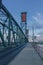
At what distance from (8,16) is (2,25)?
1.77m

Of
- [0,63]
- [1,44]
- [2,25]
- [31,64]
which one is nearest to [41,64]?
[31,64]

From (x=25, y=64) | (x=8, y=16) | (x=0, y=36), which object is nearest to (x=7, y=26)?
(x=8, y=16)

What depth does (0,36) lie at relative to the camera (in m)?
17.8

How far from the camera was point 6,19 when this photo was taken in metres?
21.8

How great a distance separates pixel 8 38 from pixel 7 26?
114 centimetres

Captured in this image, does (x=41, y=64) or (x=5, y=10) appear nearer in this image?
(x=41, y=64)

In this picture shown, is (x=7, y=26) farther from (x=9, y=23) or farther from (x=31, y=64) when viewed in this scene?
(x=31, y=64)

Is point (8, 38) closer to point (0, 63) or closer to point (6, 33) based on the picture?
point (6, 33)

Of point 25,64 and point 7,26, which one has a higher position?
point 7,26

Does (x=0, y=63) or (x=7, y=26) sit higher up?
(x=7, y=26)

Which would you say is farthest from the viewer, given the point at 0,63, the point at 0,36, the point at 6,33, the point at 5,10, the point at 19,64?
Answer: the point at 6,33

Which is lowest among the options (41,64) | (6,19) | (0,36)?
(41,64)

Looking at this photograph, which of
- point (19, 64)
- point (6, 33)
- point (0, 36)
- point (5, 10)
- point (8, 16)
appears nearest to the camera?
point (19, 64)

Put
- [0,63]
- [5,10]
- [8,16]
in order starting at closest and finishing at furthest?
[0,63] < [5,10] < [8,16]
